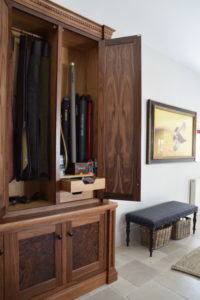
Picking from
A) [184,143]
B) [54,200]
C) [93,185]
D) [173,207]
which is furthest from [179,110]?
[54,200]

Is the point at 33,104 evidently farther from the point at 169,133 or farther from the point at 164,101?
A: the point at 169,133

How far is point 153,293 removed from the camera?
1861mm

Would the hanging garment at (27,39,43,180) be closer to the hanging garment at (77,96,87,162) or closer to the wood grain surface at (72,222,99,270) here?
the hanging garment at (77,96,87,162)

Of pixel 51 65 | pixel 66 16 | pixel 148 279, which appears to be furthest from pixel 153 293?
pixel 66 16

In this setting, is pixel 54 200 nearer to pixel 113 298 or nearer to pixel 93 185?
pixel 93 185

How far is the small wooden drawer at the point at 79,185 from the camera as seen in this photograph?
1610 mm

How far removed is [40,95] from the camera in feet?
5.51

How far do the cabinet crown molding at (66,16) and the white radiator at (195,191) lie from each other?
3.03m

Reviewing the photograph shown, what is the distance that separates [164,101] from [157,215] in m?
1.71

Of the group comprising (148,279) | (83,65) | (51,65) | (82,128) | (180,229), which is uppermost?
(83,65)

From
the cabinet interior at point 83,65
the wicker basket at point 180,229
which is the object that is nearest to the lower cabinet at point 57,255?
the cabinet interior at point 83,65

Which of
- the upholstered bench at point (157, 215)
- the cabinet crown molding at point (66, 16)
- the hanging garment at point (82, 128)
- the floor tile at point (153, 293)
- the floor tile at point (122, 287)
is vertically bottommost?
the floor tile at point (153, 293)

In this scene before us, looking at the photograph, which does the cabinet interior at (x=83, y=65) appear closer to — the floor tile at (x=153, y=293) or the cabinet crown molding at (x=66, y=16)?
the cabinet crown molding at (x=66, y=16)

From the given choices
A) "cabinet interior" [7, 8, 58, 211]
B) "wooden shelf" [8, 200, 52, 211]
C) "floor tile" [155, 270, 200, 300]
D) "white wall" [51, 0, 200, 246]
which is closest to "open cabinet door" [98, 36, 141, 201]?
"cabinet interior" [7, 8, 58, 211]
